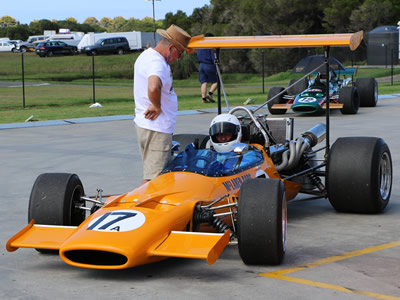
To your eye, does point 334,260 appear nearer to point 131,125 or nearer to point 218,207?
point 218,207

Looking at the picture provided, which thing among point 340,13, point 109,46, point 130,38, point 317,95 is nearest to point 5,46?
point 130,38

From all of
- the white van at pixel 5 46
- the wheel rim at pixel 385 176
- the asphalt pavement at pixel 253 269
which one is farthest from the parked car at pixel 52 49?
the wheel rim at pixel 385 176

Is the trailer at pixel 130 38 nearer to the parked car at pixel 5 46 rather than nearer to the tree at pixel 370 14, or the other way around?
the parked car at pixel 5 46

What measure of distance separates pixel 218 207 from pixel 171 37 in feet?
5.72

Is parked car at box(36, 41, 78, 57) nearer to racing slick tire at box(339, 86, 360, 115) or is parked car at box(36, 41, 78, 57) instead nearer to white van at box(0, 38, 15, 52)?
white van at box(0, 38, 15, 52)

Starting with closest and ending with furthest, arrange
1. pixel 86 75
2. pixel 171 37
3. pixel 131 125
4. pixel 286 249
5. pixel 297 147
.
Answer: pixel 286 249
pixel 171 37
pixel 297 147
pixel 131 125
pixel 86 75

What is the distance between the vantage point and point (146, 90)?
673 centimetres

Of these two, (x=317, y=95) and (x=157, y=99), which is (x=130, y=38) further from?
(x=157, y=99)

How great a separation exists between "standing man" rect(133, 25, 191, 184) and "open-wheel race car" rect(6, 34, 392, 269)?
0.20 m

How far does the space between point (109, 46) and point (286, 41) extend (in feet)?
202

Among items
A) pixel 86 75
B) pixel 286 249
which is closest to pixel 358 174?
pixel 286 249

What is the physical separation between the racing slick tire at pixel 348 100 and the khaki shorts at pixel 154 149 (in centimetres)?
1166

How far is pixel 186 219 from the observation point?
573cm

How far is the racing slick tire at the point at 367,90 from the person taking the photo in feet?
64.4
